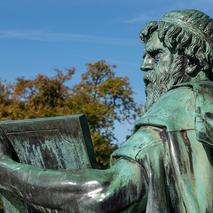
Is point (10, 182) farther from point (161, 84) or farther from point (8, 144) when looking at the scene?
point (161, 84)

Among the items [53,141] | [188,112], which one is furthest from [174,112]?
[53,141]

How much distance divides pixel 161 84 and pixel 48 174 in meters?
0.77

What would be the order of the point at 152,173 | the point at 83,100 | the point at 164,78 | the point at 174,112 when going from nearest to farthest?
1. the point at 152,173
2. the point at 174,112
3. the point at 164,78
4. the point at 83,100

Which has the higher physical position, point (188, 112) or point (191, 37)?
point (191, 37)

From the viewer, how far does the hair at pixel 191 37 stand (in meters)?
3.45

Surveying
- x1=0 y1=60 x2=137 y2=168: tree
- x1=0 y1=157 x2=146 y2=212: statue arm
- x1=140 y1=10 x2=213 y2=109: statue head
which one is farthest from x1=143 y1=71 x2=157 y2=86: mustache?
x1=0 y1=60 x2=137 y2=168: tree

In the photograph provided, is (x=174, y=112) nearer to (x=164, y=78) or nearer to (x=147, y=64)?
(x=164, y=78)

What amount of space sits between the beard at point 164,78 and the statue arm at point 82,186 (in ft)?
1.91

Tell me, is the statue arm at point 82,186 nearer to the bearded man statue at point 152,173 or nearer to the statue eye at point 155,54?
the bearded man statue at point 152,173

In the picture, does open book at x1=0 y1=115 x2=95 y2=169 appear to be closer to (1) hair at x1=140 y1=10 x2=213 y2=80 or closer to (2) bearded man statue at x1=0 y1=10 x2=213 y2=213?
(2) bearded man statue at x1=0 y1=10 x2=213 y2=213

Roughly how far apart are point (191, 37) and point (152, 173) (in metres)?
0.75

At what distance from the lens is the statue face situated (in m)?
3.53

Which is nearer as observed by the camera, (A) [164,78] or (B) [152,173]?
(B) [152,173]

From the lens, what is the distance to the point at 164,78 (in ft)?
11.6
